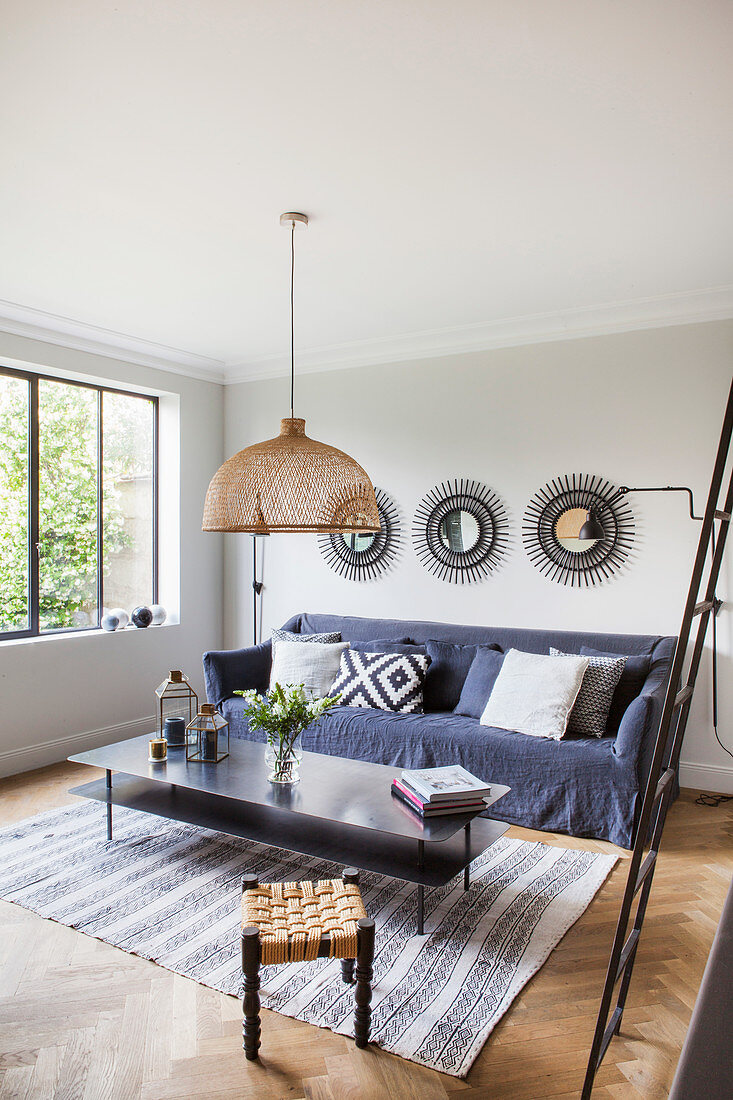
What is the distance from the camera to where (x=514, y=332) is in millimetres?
4426

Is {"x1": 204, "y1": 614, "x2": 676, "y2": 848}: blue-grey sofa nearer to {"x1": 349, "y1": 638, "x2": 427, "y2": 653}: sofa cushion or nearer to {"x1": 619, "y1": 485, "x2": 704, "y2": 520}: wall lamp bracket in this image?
{"x1": 349, "y1": 638, "x2": 427, "y2": 653}: sofa cushion

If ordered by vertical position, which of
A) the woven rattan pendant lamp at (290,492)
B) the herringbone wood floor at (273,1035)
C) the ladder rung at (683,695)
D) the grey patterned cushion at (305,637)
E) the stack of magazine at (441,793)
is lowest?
the herringbone wood floor at (273,1035)

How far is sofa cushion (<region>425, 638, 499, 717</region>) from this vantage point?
4219 millimetres

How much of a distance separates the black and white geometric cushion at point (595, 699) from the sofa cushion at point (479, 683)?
0.49 m

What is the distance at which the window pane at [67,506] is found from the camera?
457 cm

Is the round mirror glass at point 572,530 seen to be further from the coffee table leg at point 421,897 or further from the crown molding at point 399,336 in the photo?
the coffee table leg at point 421,897

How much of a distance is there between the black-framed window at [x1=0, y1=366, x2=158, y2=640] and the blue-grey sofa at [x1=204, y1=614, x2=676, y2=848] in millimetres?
1128

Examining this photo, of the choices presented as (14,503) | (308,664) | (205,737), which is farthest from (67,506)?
(205,737)

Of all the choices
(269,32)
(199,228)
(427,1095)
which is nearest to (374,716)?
(427,1095)

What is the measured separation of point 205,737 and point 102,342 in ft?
8.99

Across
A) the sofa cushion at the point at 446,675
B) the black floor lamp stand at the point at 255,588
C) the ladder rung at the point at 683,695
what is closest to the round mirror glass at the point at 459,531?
the sofa cushion at the point at 446,675

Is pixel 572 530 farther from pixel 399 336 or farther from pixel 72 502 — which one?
pixel 72 502

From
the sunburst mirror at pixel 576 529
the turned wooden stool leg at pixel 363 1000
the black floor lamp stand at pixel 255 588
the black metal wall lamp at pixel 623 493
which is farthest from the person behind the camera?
the black floor lamp stand at pixel 255 588

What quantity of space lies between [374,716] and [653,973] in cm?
192
